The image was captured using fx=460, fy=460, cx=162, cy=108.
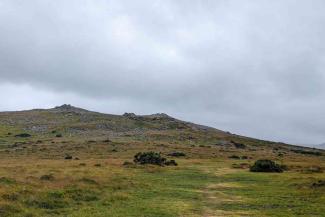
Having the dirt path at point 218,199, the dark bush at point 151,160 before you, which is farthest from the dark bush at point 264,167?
the dirt path at point 218,199

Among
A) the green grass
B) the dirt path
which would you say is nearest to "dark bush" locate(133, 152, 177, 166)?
the green grass

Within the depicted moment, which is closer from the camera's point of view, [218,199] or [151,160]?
[218,199]

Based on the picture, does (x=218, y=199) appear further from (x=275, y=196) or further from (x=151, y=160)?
A: (x=151, y=160)

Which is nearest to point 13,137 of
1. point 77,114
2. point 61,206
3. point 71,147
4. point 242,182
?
point 71,147

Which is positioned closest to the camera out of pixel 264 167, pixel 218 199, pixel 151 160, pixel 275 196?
pixel 218 199

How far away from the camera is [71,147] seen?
267 ft

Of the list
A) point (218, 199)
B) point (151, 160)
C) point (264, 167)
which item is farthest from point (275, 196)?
point (151, 160)

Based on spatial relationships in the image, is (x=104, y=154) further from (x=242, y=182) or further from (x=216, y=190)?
(x=216, y=190)

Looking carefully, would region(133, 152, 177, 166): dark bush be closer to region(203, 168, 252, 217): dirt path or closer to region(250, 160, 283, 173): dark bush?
region(250, 160, 283, 173): dark bush

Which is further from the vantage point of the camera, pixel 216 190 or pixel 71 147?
pixel 71 147

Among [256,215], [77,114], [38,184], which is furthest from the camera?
[77,114]

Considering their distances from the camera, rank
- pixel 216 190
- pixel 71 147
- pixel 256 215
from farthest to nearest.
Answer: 1. pixel 71 147
2. pixel 216 190
3. pixel 256 215

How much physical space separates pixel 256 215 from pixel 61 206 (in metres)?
10.3

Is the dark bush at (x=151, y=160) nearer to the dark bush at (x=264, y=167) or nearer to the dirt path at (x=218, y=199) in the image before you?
the dark bush at (x=264, y=167)
